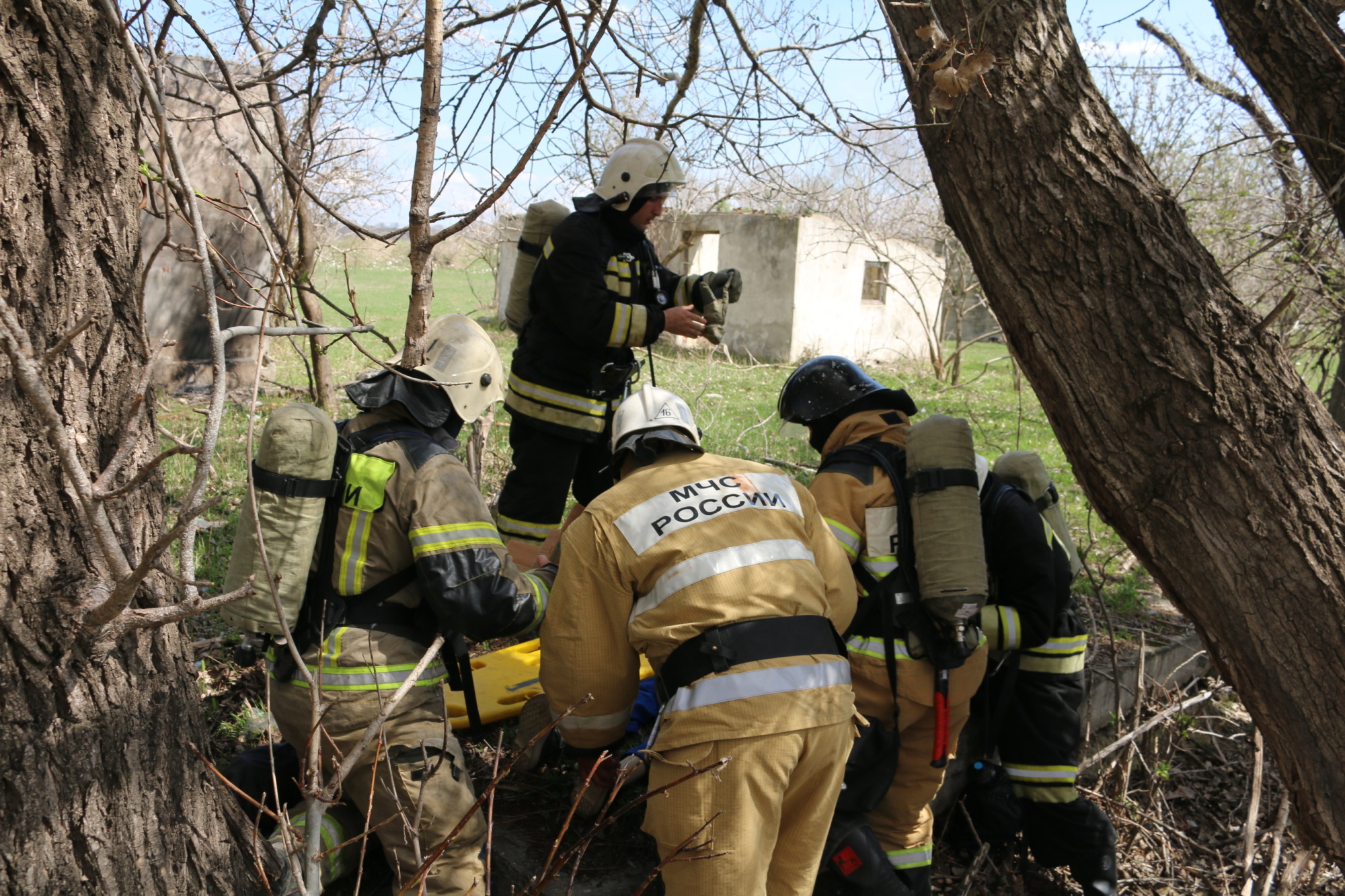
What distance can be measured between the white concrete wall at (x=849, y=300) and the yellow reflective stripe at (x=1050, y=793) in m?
12.2

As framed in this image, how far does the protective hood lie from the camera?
2652 mm

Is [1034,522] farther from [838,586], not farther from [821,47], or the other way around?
[821,47]

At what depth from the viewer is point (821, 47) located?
12.9 ft

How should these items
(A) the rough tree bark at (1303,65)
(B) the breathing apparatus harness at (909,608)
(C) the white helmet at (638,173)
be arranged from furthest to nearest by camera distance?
(C) the white helmet at (638,173), (B) the breathing apparatus harness at (909,608), (A) the rough tree bark at (1303,65)

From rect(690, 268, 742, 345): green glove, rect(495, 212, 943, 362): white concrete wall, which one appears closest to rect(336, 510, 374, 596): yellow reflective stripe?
rect(690, 268, 742, 345): green glove

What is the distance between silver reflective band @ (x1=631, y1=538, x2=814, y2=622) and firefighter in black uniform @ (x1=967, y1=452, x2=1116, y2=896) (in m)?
1.02

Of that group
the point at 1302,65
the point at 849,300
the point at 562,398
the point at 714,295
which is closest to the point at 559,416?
the point at 562,398

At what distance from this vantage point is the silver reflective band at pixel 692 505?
2.50 meters

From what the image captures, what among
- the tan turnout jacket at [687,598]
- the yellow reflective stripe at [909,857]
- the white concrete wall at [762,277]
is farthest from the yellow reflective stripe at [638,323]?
the white concrete wall at [762,277]

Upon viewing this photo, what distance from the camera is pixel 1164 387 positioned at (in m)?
2.44

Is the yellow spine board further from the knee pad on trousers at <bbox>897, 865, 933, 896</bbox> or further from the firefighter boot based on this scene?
the firefighter boot

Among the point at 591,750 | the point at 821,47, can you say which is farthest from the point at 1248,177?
the point at 591,750

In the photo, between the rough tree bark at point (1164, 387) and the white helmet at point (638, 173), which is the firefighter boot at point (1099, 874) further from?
the white helmet at point (638, 173)

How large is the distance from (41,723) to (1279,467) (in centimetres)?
286
